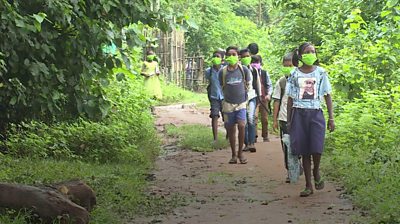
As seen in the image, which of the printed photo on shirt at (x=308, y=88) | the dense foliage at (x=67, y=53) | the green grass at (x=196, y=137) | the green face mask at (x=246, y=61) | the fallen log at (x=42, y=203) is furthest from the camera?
the green grass at (x=196, y=137)

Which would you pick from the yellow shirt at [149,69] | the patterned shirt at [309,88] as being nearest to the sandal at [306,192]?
the patterned shirt at [309,88]

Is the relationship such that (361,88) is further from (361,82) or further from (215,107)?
(215,107)

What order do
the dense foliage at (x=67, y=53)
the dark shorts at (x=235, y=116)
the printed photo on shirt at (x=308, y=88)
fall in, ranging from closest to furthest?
the printed photo on shirt at (x=308, y=88) < the dense foliage at (x=67, y=53) < the dark shorts at (x=235, y=116)

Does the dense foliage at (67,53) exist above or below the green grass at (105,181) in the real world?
above

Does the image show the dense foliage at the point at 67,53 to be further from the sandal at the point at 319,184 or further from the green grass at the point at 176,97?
the green grass at the point at 176,97

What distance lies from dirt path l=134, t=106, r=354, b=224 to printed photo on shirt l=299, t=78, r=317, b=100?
114 cm

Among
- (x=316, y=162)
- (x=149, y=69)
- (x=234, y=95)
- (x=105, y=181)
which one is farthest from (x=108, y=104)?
(x=149, y=69)

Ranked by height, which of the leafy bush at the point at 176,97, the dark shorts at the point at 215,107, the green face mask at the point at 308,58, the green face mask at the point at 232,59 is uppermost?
the green face mask at the point at 308,58

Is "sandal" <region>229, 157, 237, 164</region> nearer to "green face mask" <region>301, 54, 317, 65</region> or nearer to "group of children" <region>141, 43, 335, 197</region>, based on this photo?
"group of children" <region>141, 43, 335, 197</region>

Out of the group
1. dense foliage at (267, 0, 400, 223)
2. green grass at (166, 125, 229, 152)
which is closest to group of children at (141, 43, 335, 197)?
green grass at (166, 125, 229, 152)

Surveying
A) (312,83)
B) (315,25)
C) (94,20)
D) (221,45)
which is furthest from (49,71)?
(221,45)

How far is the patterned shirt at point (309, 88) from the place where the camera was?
660cm

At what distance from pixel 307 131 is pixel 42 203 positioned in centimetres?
310

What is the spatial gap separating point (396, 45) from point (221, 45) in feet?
72.2
